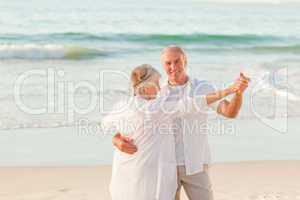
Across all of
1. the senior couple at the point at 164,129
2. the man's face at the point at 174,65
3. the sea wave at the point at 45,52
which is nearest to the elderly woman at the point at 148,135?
the senior couple at the point at 164,129

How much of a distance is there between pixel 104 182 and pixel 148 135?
3.16 meters

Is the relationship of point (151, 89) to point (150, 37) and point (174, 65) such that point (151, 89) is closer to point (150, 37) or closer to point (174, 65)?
point (174, 65)

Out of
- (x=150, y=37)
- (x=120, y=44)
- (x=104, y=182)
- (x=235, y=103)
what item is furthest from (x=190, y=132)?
(x=150, y=37)

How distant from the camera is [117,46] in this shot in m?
21.3

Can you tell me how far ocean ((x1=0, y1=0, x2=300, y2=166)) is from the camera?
337 inches

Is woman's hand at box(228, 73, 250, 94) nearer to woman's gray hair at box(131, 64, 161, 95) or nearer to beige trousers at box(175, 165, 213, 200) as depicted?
woman's gray hair at box(131, 64, 161, 95)

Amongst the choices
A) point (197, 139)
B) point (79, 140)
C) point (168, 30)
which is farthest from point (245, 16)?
point (197, 139)

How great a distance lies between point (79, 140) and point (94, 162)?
91 cm

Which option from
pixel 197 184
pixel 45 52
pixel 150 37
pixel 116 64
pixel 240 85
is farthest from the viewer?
pixel 150 37

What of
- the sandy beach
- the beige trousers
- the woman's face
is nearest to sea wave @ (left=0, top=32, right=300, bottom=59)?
the sandy beach

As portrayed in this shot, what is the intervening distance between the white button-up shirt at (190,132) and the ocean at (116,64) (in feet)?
12.6

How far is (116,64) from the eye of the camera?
17.4 m

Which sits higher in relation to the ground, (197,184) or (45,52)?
(45,52)

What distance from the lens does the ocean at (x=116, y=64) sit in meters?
8.55
